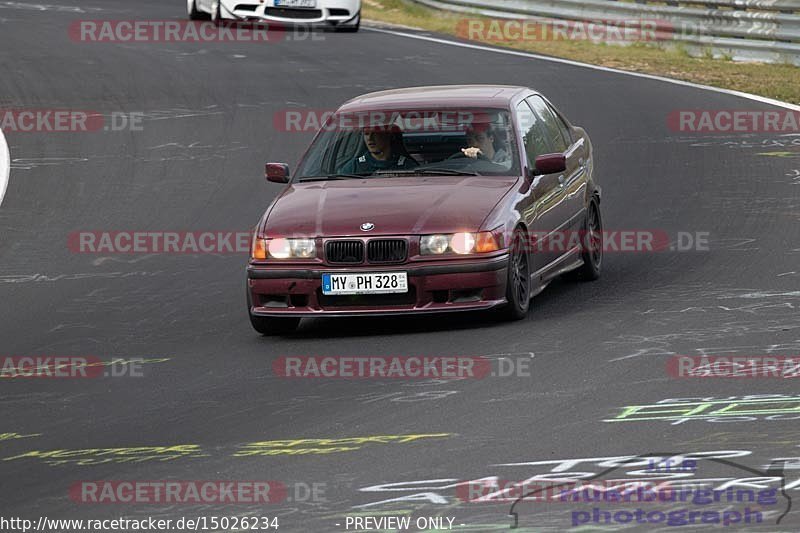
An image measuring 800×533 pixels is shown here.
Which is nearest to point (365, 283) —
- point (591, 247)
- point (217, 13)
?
point (591, 247)

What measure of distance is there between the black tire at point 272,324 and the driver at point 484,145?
1.71m

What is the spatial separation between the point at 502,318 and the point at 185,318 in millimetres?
2163

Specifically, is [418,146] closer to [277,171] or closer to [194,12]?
[277,171]

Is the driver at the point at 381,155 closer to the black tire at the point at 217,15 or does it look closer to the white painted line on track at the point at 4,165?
the white painted line on track at the point at 4,165

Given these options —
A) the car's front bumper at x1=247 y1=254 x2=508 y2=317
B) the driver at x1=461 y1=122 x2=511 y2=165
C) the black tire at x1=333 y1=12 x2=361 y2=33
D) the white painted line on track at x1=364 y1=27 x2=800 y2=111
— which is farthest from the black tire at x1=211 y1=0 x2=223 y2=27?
the car's front bumper at x1=247 y1=254 x2=508 y2=317

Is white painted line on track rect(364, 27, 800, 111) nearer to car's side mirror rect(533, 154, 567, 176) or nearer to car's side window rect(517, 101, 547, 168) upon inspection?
car's side window rect(517, 101, 547, 168)

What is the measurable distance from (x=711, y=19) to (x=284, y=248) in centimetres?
1696

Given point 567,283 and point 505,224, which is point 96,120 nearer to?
point 567,283

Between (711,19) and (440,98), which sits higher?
(711,19)

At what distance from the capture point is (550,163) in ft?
36.7

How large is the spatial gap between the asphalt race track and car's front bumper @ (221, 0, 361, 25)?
20.7 ft

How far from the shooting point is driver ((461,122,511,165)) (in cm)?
1142

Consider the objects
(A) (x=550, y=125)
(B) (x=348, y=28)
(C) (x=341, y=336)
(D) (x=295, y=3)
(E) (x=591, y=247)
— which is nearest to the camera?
(C) (x=341, y=336)

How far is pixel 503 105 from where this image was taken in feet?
38.4
